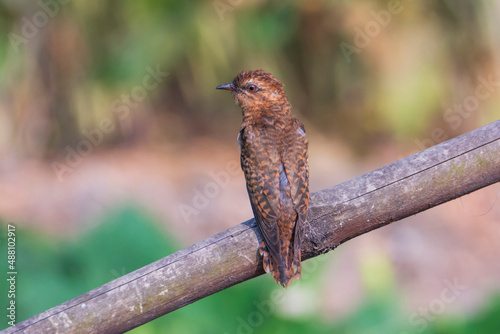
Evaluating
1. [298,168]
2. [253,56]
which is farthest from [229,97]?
[298,168]

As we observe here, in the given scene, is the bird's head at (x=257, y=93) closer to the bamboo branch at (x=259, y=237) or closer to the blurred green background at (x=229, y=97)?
the bamboo branch at (x=259, y=237)

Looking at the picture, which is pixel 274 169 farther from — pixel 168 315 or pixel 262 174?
pixel 168 315

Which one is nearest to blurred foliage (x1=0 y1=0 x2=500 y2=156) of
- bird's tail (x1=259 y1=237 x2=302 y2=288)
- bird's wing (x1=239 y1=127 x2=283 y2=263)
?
bird's wing (x1=239 y1=127 x2=283 y2=263)

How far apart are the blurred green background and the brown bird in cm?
274

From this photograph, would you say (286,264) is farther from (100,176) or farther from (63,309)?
(100,176)

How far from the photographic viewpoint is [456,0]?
238 inches

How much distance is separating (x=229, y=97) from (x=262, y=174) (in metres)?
3.99

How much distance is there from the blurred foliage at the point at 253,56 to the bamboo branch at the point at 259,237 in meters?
3.80

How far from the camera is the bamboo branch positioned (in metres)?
2.34

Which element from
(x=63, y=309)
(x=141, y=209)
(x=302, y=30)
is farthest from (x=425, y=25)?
(x=63, y=309)

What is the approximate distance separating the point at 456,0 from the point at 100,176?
3.69 meters

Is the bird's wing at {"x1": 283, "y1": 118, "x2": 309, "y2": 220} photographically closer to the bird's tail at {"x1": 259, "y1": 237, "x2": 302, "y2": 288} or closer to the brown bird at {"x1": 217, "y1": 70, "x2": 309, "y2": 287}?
the brown bird at {"x1": 217, "y1": 70, "x2": 309, "y2": 287}

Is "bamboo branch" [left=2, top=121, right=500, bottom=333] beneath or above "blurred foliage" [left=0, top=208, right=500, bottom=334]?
above

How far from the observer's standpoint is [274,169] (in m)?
2.98
